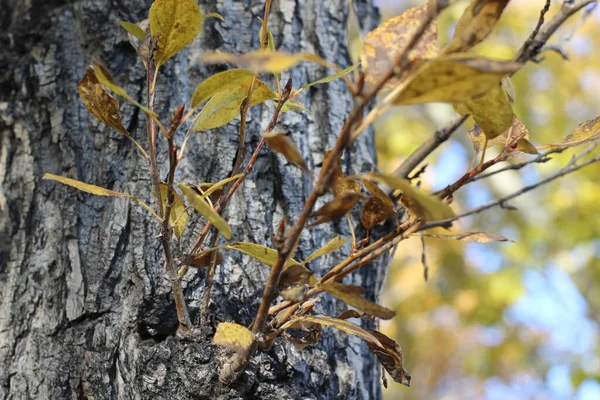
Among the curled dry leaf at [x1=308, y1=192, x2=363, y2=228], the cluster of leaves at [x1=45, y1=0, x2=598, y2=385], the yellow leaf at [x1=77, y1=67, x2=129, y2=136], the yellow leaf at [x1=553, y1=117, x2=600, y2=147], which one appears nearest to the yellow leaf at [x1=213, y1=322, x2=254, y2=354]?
the cluster of leaves at [x1=45, y1=0, x2=598, y2=385]

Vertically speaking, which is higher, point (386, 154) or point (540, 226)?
point (386, 154)

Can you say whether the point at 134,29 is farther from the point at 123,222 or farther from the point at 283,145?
the point at 123,222

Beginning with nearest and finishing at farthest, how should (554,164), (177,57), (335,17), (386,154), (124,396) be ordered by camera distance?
(124,396) < (177,57) < (335,17) < (554,164) < (386,154)

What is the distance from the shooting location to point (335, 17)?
1.08m

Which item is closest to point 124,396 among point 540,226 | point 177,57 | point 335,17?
point 177,57

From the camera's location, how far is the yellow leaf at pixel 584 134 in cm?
53

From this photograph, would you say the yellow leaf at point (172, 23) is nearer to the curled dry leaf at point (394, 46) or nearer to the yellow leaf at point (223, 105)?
the yellow leaf at point (223, 105)

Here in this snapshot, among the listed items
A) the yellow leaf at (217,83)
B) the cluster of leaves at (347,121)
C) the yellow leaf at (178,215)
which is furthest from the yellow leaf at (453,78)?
the yellow leaf at (178,215)

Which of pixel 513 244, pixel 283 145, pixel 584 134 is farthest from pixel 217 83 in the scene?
pixel 513 244

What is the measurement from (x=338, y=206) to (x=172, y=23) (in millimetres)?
229

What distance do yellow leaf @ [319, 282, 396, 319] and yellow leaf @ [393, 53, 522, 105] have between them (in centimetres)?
17

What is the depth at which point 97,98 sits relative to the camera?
1.79ft

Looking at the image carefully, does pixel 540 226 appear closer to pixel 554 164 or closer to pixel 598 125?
pixel 554 164

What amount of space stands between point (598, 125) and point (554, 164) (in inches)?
121
